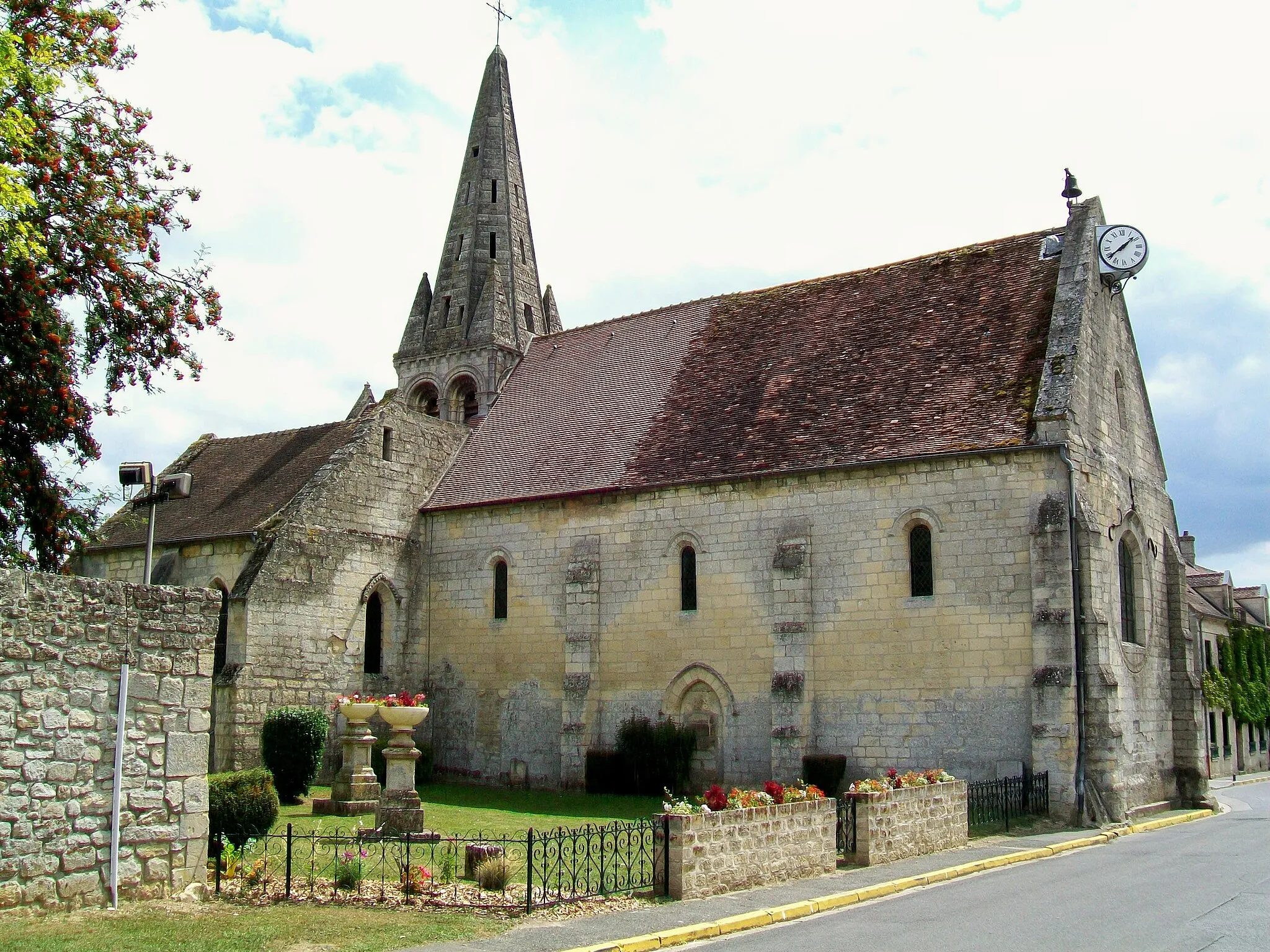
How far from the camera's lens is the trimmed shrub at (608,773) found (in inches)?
991

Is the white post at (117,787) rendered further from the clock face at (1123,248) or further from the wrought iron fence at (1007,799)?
the clock face at (1123,248)

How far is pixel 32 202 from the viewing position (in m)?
14.1

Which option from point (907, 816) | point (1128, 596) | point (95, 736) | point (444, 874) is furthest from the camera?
point (1128, 596)

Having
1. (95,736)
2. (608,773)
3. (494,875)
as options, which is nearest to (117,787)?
(95,736)

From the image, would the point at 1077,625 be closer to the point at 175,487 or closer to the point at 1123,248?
the point at 1123,248

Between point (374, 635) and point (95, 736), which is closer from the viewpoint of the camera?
point (95, 736)

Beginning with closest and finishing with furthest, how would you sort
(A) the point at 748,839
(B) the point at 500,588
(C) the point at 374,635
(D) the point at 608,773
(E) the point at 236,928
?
(E) the point at 236,928 → (A) the point at 748,839 → (D) the point at 608,773 → (C) the point at 374,635 → (B) the point at 500,588

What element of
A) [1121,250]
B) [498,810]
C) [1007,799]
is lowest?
[498,810]

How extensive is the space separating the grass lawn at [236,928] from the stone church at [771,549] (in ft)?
40.7

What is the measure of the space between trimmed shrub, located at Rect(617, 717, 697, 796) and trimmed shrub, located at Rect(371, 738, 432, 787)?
4931 mm

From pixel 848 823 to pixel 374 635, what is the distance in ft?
52.4

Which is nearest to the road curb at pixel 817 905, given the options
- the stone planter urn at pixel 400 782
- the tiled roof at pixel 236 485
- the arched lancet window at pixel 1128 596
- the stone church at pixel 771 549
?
the stone church at pixel 771 549

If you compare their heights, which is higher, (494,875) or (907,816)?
(907,816)

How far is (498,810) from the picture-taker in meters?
22.8
